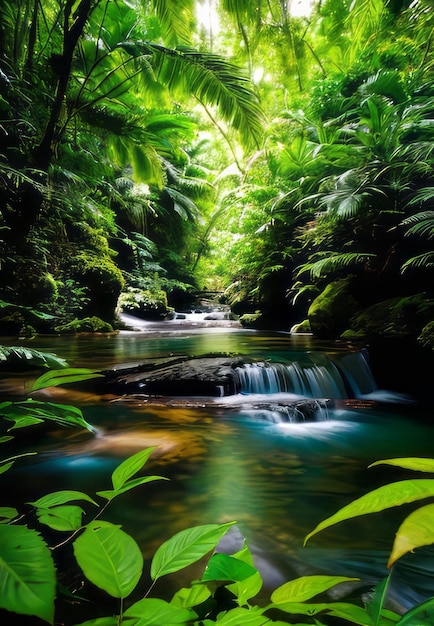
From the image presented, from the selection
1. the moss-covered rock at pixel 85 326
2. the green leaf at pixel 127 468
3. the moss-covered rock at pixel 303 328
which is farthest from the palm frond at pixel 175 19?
the moss-covered rock at pixel 303 328

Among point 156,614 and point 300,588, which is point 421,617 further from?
point 156,614

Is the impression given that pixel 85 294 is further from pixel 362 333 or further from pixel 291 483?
pixel 291 483

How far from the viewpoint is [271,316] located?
9414 mm

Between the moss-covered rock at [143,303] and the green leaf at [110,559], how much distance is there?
35.7 feet

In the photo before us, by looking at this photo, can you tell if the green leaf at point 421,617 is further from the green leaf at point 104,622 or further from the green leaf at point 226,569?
the green leaf at point 104,622

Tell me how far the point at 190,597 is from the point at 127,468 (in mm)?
197

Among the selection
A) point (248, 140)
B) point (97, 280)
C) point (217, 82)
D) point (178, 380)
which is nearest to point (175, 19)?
point (217, 82)

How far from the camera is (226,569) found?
0.43 meters

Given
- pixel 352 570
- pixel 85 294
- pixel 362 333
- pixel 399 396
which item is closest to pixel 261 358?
pixel 399 396

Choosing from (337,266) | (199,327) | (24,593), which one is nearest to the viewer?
(24,593)

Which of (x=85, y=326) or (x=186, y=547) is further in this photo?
(x=85, y=326)

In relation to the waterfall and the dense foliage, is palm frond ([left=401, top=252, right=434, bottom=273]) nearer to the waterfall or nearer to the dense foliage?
the dense foliage

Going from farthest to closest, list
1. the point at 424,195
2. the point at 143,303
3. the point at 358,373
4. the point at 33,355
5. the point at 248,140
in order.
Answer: the point at 143,303 → the point at 424,195 → the point at 358,373 → the point at 248,140 → the point at 33,355

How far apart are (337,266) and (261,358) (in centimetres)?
342
